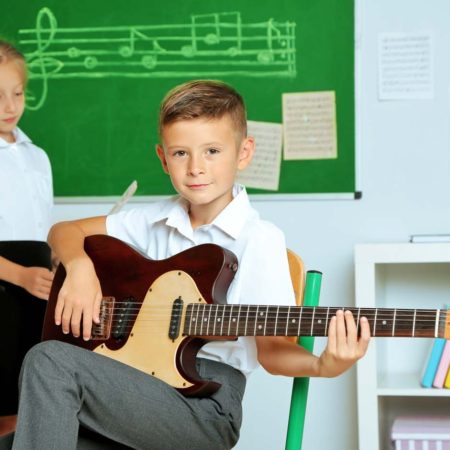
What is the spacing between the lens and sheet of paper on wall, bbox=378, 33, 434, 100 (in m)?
2.93

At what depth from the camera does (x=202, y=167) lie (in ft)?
5.56

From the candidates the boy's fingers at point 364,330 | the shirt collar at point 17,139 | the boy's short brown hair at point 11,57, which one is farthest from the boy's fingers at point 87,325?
the boy's short brown hair at point 11,57

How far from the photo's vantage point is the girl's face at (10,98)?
241 centimetres

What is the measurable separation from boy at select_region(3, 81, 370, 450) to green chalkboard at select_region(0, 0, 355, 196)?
48.5 inches

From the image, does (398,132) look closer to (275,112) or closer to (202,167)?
(275,112)

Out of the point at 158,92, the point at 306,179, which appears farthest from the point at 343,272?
the point at 158,92

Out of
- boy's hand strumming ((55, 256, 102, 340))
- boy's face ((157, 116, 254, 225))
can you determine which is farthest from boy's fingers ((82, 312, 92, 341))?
boy's face ((157, 116, 254, 225))

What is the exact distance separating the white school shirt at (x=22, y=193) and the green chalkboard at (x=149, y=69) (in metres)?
0.68

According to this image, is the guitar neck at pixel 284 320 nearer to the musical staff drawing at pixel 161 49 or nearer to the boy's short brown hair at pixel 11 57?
the boy's short brown hair at pixel 11 57

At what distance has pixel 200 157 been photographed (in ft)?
5.59

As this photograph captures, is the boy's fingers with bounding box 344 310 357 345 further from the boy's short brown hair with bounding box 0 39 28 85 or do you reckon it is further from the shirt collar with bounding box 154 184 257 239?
the boy's short brown hair with bounding box 0 39 28 85

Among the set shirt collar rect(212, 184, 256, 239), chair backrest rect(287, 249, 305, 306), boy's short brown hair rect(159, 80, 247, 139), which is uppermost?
boy's short brown hair rect(159, 80, 247, 139)

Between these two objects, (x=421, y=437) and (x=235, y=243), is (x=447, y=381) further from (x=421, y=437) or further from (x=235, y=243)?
(x=235, y=243)

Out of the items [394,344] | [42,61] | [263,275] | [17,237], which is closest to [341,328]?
[263,275]
